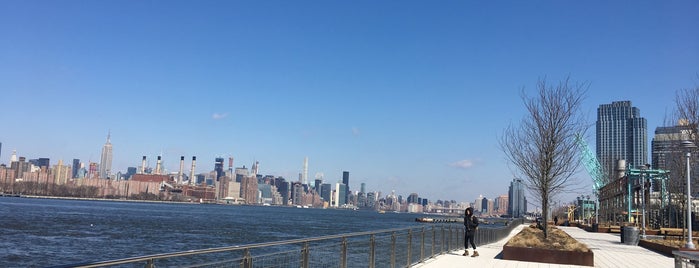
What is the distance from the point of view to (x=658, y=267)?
1698cm

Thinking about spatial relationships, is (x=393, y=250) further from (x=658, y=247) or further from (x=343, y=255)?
(x=658, y=247)

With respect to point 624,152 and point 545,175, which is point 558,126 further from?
point 624,152

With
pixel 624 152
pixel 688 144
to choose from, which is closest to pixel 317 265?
pixel 688 144

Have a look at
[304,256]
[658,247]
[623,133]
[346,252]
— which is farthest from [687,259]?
[623,133]

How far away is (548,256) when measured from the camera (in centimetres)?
1686

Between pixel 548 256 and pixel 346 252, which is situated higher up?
pixel 346 252

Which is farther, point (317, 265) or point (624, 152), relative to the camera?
point (624, 152)

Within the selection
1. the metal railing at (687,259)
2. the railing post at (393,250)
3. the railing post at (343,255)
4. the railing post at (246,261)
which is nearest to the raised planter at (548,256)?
the metal railing at (687,259)

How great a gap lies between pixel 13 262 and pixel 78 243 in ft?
36.9

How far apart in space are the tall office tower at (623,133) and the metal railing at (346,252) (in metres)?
127

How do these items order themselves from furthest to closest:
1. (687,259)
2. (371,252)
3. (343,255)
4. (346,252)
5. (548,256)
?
(548,256) → (371,252) → (346,252) → (343,255) → (687,259)

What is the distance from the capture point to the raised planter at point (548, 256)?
53.9 ft

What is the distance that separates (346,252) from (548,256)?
8763 mm

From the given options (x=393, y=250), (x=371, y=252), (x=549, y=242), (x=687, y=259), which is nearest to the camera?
(x=687, y=259)
